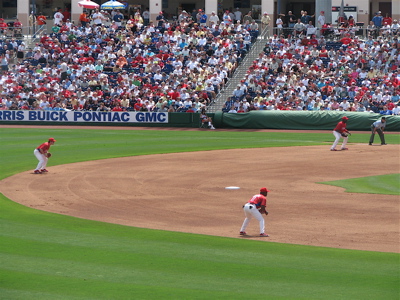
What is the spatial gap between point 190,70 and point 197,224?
105 feet

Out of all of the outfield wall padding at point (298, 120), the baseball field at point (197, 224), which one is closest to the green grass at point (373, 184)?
the baseball field at point (197, 224)

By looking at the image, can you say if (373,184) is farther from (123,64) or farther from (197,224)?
(123,64)

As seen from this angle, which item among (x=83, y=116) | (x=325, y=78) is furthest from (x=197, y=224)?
(x=83, y=116)

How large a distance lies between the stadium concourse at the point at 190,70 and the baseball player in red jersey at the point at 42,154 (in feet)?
68.1

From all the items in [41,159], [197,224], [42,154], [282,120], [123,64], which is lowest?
[197,224]

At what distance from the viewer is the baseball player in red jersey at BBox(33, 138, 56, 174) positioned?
83.5 ft

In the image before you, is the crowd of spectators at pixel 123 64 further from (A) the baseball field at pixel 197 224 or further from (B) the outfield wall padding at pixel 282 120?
(A) the baseball field at pixel 197 224

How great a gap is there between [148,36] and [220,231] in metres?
38.5

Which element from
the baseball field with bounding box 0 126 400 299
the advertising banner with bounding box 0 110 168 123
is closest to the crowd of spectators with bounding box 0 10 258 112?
the advertising banner with bounding box 0 110 168 123

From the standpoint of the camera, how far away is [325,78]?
45562 mm

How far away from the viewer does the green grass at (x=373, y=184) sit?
2219 centimetres

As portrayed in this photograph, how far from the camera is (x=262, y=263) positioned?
13047 millimetres

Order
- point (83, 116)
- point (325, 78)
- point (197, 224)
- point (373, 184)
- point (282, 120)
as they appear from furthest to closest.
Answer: point (83, 116) < point (325, 78) < point (282, 120) < point (373, 184) < point (197, 224)

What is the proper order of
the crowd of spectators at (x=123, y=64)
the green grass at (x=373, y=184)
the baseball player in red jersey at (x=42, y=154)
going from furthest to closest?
the crowd of spectators at (x=123, y=64) < the baseball player in red jersey at (x=42, y=154) < the green grass at (x=373, y=184)
